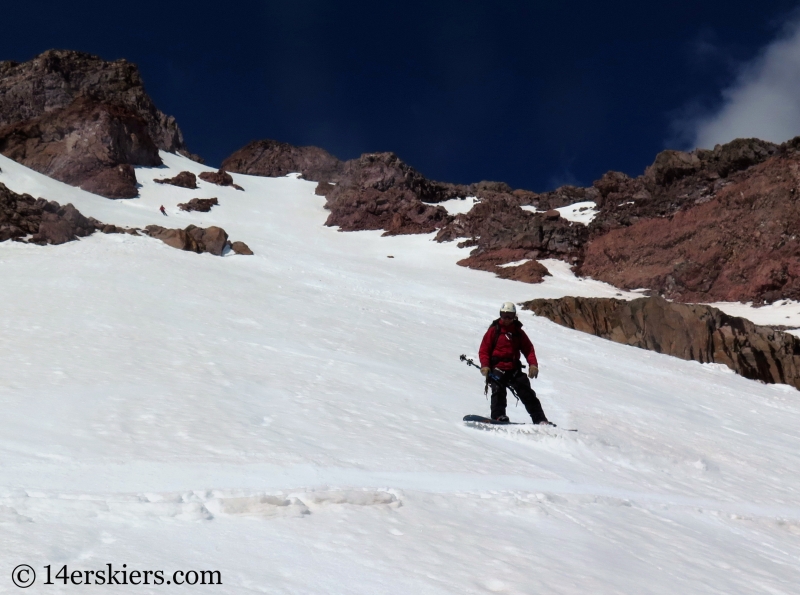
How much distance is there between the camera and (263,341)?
12.1 meters

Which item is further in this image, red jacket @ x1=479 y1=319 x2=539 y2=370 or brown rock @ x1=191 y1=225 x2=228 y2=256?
brown rock @ x1=191 y1=225 x2=228 y2=256

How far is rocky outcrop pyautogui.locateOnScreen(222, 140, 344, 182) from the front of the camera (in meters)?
93.2

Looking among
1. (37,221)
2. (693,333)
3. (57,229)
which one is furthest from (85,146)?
(693,333)

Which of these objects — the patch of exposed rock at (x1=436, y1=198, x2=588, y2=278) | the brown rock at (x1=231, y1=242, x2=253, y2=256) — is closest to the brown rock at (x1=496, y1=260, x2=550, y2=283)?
the patch of exposed rock at (x1=436, y1=198, x2=588, y2=278)

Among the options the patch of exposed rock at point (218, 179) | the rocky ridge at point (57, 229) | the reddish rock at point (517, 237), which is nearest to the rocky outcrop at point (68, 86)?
the patch of exposed rock at point (218, 179)

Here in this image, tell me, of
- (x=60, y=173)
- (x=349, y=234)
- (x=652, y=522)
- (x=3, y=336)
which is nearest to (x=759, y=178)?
(x=349, y=234)

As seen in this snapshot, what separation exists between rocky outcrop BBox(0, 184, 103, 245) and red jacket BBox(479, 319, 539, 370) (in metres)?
20.9

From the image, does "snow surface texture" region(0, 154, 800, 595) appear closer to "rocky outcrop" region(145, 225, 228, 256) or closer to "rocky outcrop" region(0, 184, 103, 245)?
"rocky outcrop" region(0, 184, 103, 245)

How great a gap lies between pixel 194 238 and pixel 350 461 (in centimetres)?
2545

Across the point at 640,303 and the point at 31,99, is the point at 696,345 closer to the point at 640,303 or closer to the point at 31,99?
the point at 640,303

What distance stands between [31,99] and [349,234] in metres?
58.7

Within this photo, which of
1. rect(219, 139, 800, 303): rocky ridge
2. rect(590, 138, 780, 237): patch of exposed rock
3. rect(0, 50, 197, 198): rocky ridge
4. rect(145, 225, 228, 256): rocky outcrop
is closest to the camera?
rect(145, 225, 228, 256): rocky outcrop

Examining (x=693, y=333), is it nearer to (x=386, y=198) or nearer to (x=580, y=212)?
(x=580, y=212)

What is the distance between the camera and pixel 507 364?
8.53 metres
